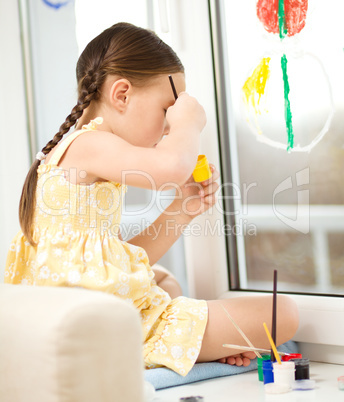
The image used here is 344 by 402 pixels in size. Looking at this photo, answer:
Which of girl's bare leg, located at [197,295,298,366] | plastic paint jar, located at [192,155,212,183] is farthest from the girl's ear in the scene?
girl's bare leg, located at [197,295,298,366]

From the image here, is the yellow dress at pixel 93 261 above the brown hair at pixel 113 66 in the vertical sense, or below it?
below

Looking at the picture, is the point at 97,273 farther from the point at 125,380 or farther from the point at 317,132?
the point at 317,132

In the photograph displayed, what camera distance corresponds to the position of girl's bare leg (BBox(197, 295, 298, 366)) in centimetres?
105

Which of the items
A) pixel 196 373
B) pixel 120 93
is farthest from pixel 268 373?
pixel 120 93

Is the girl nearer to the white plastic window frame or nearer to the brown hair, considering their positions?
the brown hair

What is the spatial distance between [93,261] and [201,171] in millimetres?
305

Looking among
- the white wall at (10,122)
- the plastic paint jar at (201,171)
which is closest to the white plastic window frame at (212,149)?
the plastic paint jar at (201,171)


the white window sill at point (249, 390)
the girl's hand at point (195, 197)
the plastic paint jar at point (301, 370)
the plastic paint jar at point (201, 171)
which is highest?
the plastic paint jar at point (201, 171)

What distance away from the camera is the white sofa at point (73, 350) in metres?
0.58

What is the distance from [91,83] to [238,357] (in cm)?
61

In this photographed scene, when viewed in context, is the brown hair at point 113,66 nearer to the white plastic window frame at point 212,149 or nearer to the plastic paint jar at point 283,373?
the white plastic window frame at point 212,149

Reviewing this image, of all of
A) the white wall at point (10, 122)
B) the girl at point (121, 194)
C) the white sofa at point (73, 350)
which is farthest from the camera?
the white wall at point (10, 122)

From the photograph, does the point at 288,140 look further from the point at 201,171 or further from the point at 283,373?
the point at 283,373

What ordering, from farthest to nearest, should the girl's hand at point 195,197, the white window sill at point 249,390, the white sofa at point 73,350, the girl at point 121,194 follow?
1. the girl's hand at point 195,197
2. the girl at point 121,194
3. the white window sill at point 249,390
4. the white sofa at point 73,350
